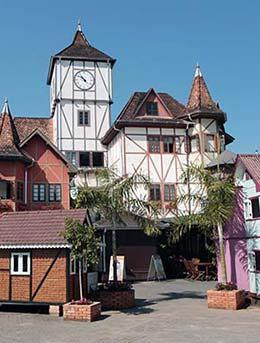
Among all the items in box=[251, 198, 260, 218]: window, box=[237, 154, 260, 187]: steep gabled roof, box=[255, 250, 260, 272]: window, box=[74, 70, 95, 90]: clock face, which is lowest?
box=[255, 250, 260, 272]: window

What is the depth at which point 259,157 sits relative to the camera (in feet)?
60.3

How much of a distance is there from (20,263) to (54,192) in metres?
14.5

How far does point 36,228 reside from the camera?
52.1 ft

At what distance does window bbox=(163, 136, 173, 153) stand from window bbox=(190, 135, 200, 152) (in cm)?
143

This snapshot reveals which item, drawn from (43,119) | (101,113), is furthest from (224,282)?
(43,119)

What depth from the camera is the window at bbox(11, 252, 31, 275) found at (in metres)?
15.4

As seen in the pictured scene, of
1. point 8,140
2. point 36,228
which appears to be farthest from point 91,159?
point 36,228

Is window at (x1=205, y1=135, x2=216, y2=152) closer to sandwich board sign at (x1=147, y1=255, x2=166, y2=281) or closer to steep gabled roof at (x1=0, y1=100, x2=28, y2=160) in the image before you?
sandwich board sign at (x1=147, y1=255, x2=166, y2=281)

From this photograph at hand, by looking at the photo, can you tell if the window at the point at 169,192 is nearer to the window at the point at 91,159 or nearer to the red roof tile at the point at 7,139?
the window at the point at 91,159

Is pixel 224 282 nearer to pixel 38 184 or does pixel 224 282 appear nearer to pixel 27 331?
pixel 27 331

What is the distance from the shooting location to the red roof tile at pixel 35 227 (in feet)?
50.0

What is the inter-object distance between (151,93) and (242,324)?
73.7 ft

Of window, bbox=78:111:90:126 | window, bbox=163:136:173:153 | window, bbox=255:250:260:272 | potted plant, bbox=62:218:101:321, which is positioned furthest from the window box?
potted plant, bbox=62:218:101:321

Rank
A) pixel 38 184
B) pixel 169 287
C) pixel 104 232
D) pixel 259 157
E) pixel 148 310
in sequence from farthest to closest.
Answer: pixel 38 184 → pixel 104 232 → pixel 169 287 → pixel 259 157 → pixel 148 310
